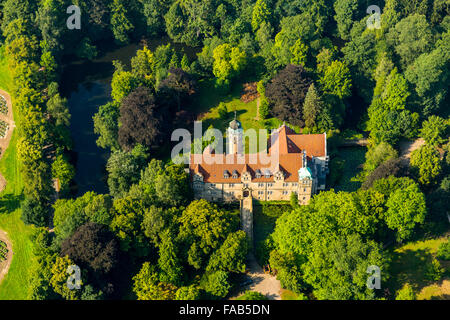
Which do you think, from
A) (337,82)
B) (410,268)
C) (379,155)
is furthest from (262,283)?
(337,82)

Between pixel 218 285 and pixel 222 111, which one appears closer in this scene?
pixel 218 285

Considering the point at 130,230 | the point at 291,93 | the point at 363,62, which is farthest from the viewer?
the point at 363,62

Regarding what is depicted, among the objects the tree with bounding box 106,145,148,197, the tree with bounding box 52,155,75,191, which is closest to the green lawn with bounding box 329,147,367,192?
the tree with bounding box 106,145,148,197

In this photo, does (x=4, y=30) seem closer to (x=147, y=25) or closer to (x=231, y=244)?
(x=147, y=25)

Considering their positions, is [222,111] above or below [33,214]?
above

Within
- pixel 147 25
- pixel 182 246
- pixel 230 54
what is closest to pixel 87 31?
pixel 147 25

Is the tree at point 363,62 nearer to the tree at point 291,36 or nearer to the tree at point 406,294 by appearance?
the tree at point 291,36

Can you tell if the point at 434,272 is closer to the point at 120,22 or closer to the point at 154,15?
the point at 154,15
